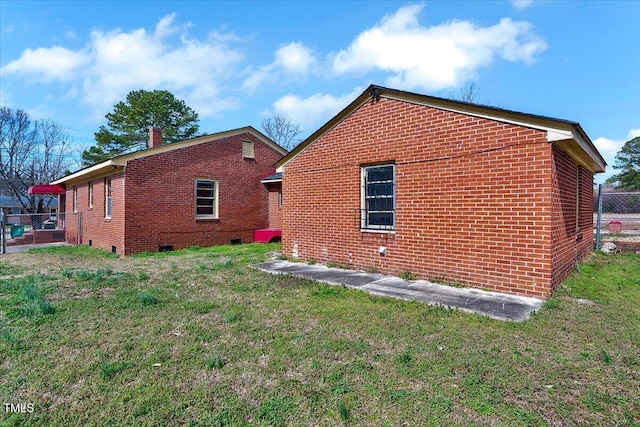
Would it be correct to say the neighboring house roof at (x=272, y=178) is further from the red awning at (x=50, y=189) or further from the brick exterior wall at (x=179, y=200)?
the red awning at (x=50, y=189)

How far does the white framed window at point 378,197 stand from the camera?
734cm

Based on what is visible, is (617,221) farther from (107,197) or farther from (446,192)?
(107,197)

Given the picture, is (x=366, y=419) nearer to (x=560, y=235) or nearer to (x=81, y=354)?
(x=81, y=354)

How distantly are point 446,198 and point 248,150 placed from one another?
10.6 m

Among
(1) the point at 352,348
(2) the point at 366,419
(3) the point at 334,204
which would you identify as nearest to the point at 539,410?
(2) the point at 366,419

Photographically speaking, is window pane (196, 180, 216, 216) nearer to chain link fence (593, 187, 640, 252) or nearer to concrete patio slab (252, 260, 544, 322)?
concrete patio slab (252, 260, 544, 322)

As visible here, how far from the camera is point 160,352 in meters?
3.56

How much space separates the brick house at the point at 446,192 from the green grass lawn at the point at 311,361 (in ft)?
3.45

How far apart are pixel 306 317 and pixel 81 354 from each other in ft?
7.83

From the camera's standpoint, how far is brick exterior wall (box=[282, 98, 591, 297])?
5.45 metres

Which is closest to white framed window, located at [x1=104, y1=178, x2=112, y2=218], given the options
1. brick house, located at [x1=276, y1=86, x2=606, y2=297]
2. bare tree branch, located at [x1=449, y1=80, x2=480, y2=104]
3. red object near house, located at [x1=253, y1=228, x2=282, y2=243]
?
red object near house, located at [x1=253, y1=228, x2=282, y2=243]

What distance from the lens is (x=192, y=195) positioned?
43.9 feet

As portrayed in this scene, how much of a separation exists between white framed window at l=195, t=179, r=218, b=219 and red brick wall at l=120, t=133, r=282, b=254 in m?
0.19

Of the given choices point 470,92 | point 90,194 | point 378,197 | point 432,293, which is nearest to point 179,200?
point 90,194
